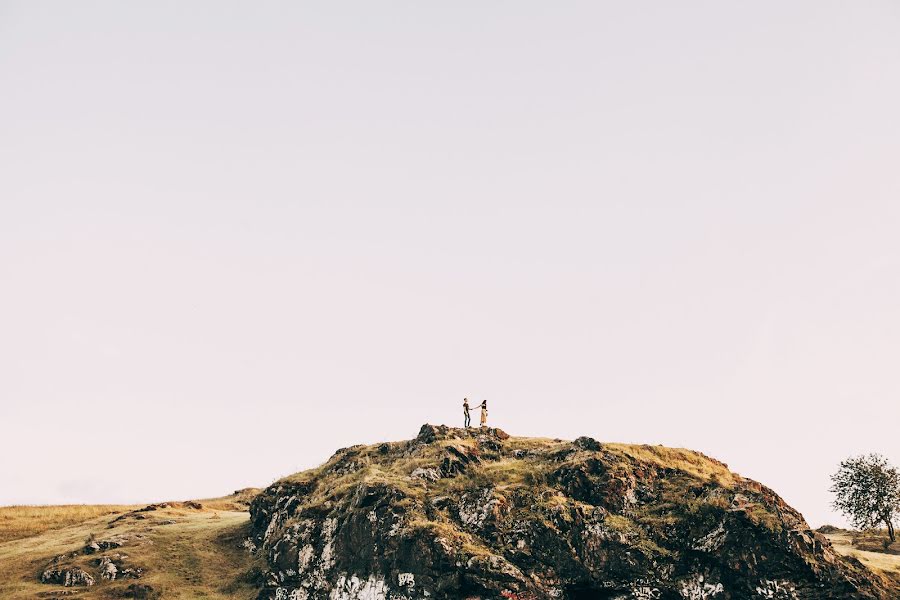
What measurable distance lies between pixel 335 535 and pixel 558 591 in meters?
18.7

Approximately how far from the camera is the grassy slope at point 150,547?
2131 inches

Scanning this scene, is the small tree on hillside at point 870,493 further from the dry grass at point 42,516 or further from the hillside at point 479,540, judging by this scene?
the dry grass at point 42,516

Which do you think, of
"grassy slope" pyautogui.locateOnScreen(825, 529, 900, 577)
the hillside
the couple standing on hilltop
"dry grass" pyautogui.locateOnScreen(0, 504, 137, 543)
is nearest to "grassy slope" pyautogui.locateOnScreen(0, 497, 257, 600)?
"dry grass" pyautogui.locateOnScreen(0, 504, 137, 543)

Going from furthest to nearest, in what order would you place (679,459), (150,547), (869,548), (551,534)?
1. (869,548)
2. (150,547)
3. (679,459)
4. (551,534)

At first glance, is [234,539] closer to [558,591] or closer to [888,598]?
[558,591]

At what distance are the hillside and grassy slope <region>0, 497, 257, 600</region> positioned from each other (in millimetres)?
233

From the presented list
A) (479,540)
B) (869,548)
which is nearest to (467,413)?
(479,540)

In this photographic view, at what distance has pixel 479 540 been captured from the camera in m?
48.5

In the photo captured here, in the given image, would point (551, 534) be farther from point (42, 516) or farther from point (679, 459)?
point (42, 516)

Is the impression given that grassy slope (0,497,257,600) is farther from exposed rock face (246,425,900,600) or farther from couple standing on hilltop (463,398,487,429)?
couple standing on hilltop (463,398,487,429)

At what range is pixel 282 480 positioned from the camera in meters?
65.6

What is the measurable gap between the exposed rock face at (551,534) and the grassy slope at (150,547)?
376cm

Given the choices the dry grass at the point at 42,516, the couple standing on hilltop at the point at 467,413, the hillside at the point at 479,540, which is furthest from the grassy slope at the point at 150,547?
the couple standing on hilltop at the point at 467,413

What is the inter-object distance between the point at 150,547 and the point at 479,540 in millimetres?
33242
